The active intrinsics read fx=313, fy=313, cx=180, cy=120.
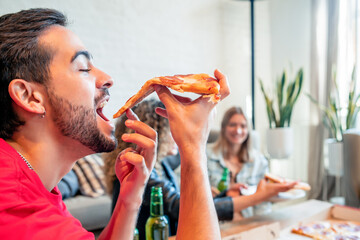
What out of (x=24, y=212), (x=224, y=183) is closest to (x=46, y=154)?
(x=24, y=212)

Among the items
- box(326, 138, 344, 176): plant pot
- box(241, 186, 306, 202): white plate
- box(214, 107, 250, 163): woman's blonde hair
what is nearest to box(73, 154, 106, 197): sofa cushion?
box(214, 107, 250, 163): woman's blonde hair

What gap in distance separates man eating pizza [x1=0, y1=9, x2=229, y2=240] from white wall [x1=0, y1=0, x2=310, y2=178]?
13.2 inches

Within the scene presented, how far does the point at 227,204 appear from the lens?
1466 millimetres

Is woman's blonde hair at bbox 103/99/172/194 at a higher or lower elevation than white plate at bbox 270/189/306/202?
higher

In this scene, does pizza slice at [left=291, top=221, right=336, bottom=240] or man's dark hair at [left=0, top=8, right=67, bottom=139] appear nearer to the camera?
man's dark hair at [left=0, top=8, right=67, bottom=139]

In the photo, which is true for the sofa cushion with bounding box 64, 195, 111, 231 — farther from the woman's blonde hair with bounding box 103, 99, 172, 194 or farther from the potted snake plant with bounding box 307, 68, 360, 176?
the potted snake plant with bounding box 307, 68, 360, 176

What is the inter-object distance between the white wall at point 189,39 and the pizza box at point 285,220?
0.70m

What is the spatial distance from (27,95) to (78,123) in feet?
0.45

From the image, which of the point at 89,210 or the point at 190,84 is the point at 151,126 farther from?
the point at 89,210

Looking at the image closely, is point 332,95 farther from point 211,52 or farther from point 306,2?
point 211,52

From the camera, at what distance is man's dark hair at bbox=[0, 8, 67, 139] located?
76 centimetres

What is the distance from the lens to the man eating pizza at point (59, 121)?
68 cm

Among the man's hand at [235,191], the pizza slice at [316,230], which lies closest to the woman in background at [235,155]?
the man's hand at [235,191]

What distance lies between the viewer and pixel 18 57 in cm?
76
